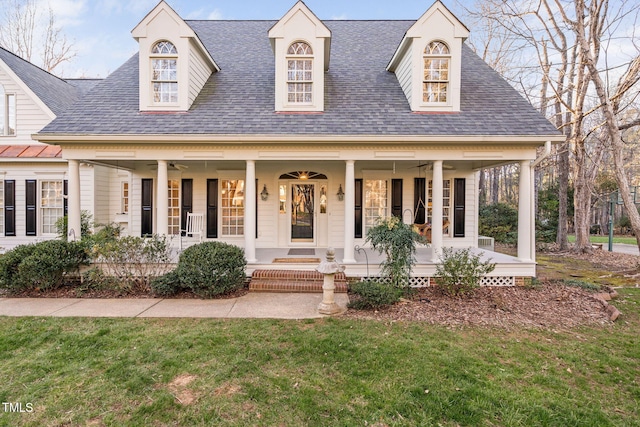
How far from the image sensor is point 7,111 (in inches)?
402

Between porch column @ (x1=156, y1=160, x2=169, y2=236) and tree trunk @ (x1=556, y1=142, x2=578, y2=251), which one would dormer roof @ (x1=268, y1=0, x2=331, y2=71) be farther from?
tree trunk @ (x1=556, y1=142, x2=578, y2=251)

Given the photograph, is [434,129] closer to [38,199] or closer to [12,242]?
[38,199]

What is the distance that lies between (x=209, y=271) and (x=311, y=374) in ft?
11.2

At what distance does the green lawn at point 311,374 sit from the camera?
278 cm

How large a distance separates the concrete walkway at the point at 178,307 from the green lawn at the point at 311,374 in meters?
0.35

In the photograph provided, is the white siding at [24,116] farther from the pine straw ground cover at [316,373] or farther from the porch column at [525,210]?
the porch column at [525,210]

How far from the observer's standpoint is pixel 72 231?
23.1 feet

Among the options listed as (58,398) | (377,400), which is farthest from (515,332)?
(58,398)

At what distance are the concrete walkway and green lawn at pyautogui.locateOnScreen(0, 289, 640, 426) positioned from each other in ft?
1.15

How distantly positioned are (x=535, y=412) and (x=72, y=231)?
29.3 feet

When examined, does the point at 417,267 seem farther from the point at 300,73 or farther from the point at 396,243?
the point at 300,73

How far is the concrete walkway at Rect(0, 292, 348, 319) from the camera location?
5156 mm

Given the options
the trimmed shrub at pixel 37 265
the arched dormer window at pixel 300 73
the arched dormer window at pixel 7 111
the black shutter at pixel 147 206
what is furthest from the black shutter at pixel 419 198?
the arched dormer window at pixel 7 111

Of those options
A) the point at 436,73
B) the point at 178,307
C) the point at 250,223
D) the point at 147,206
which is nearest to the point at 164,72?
the point at 147,206
